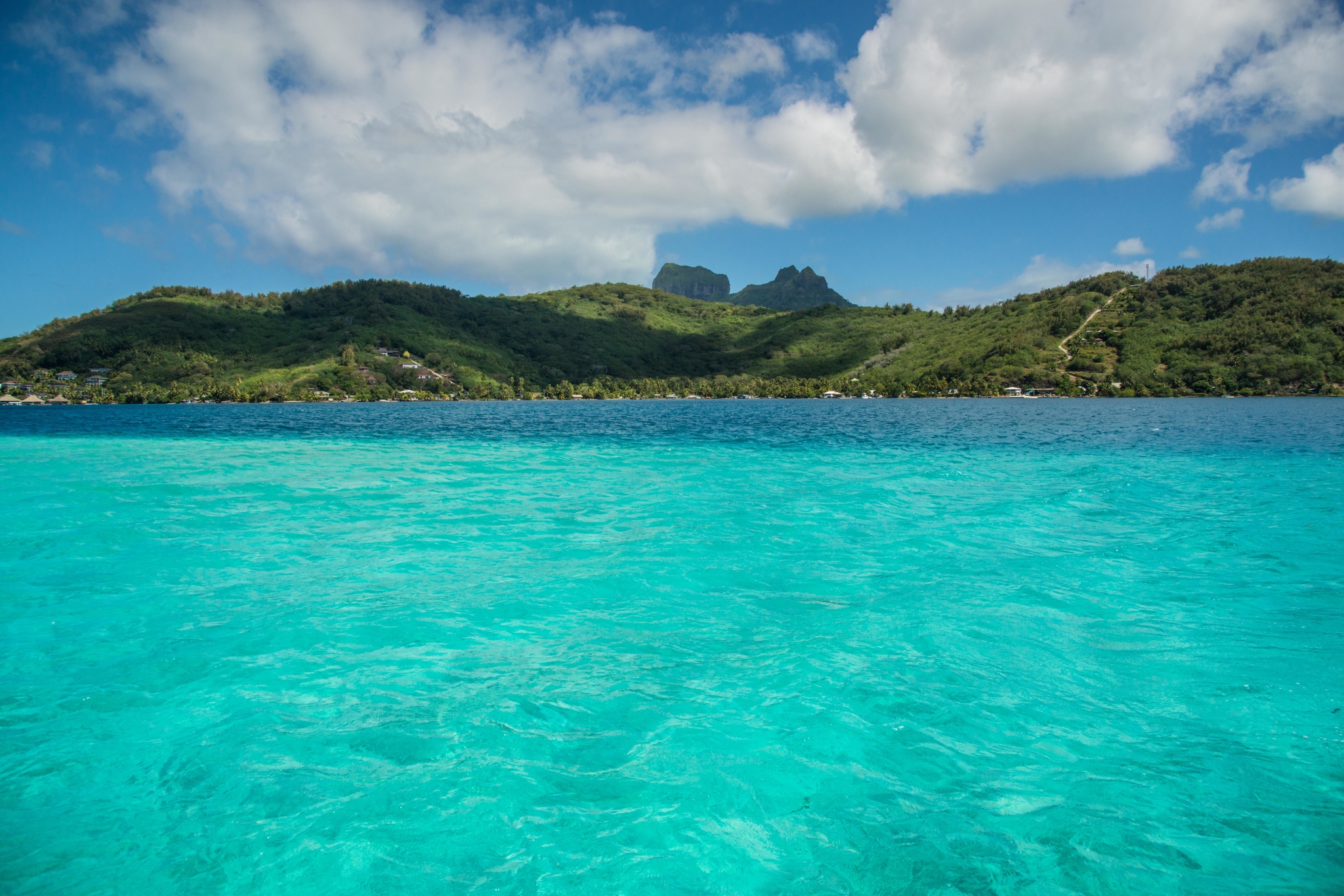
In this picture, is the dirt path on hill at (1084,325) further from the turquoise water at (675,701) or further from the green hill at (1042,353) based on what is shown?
the turquoise water at (675,701)

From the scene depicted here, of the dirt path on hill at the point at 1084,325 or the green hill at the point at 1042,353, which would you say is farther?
the dirt path on hill at the point at 1084,325

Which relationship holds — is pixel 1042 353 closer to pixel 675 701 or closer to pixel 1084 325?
pixel 1084 325

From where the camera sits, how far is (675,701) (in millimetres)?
6793

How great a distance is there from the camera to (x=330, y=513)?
17688 millimetres

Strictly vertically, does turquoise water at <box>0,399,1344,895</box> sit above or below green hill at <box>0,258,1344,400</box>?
below

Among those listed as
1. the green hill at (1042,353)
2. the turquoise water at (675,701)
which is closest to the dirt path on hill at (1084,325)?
the green hill at (1042,353)

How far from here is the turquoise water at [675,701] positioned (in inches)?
175

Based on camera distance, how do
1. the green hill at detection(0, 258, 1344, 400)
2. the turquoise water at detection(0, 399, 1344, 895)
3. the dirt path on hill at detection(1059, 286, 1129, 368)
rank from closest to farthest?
the turquoise water at detection(0, 399, 1344, 895) → the green hill at detection(0, 258, 1344, 400) → the dirt path on hill at detection(1059, 286, 1129, 368)

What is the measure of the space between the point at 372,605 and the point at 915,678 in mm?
8579

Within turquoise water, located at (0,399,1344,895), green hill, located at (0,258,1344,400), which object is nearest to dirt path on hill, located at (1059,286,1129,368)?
green hill, located at (0,258,1344,400)

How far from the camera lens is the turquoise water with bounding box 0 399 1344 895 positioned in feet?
14.6

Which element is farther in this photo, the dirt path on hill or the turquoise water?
the dirt path on hill

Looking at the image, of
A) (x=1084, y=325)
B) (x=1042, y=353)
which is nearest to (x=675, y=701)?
(x=1042, y=353)

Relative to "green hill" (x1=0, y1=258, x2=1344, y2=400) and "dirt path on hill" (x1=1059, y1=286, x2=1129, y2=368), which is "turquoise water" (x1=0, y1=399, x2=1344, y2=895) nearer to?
"green hill" (x1=0, y1=258, x2=1344, y2=400)
